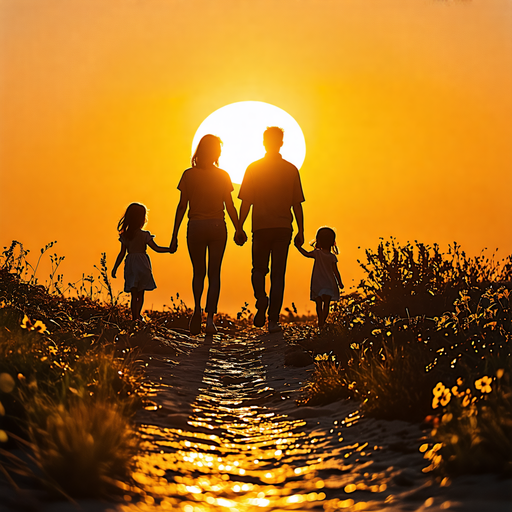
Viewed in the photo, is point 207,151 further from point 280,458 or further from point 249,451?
point 280,458

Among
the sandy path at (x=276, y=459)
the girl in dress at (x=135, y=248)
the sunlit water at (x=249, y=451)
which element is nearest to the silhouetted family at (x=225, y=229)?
the girl in dress at (x=135, y=248)

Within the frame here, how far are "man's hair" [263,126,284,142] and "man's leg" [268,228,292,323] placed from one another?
1.58 metres

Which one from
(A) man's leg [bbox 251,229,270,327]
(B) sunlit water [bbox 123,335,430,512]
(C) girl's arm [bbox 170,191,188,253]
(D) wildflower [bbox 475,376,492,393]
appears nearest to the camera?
(B) sunlit water [bbox 123,335,430,512]

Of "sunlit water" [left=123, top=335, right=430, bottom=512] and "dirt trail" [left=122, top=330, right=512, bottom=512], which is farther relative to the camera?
"sunlit water" [left=123, top=335, right=430, bottom=512]

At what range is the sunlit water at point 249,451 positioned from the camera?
3.08 metres

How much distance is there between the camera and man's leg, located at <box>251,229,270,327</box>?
31.9 ft

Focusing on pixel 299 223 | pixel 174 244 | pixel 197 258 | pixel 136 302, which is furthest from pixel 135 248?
pixel 299 223

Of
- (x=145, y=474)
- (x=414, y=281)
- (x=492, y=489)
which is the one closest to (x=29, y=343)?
(x=145, y=474)

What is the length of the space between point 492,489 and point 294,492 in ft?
3.32

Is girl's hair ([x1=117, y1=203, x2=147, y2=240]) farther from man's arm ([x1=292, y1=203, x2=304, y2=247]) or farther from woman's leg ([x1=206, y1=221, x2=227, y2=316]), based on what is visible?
man's arm ([x1=292, y1=203, x2=304, y2=247])

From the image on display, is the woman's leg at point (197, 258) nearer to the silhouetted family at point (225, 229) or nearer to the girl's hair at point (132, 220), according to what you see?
the silhouetted family at point (225, 229)

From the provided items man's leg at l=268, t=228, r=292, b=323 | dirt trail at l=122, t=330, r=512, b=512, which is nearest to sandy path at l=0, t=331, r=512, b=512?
dirt trail at l=122, t=330, r=512, b=512

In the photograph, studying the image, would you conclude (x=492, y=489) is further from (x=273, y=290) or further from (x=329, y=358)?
(x=273, y=290)

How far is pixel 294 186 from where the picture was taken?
982 cm
